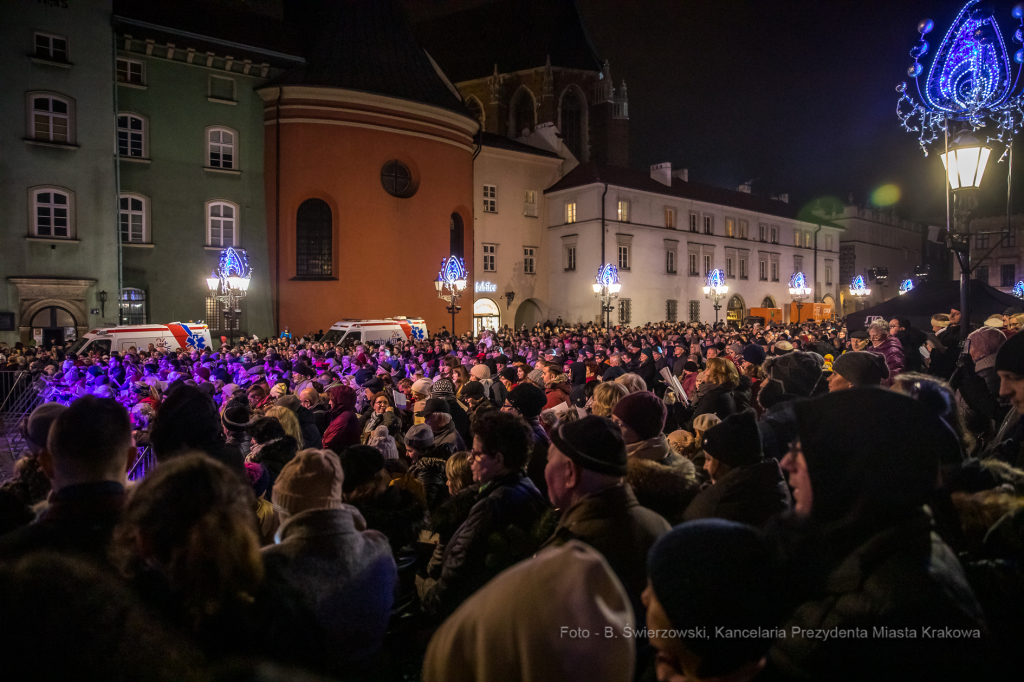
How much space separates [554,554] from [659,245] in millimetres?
41578

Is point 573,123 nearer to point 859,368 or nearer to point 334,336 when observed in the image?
point 334,336

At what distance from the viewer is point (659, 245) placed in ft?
135

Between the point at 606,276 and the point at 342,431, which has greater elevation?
the point at 606,276

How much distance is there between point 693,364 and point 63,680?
9371mm

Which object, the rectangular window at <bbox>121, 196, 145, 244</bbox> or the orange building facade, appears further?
the orange building facade

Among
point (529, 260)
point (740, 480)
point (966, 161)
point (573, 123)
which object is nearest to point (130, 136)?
point (529, 260)

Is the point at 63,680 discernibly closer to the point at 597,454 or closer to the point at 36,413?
the point at 597,454

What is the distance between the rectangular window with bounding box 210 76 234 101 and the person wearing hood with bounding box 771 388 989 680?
101ft

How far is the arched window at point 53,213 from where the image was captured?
2336 centimetres

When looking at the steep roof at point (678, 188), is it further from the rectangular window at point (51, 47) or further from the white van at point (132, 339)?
the white van at point (132, 339)

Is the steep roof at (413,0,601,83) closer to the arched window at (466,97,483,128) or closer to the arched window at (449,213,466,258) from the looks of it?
the arched window at (466,97,483,128)

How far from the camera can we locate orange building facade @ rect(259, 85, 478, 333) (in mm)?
28250

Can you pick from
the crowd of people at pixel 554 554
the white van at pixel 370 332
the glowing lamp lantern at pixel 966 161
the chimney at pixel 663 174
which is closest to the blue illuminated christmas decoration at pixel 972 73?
the glowing lamp lantern at pixel 966 161

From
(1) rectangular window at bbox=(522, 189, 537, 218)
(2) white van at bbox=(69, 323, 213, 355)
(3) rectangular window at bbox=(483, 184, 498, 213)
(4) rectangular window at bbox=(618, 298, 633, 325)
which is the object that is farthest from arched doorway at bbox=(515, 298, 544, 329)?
(2) white van at bbox=(69, 323, 213, 355)
